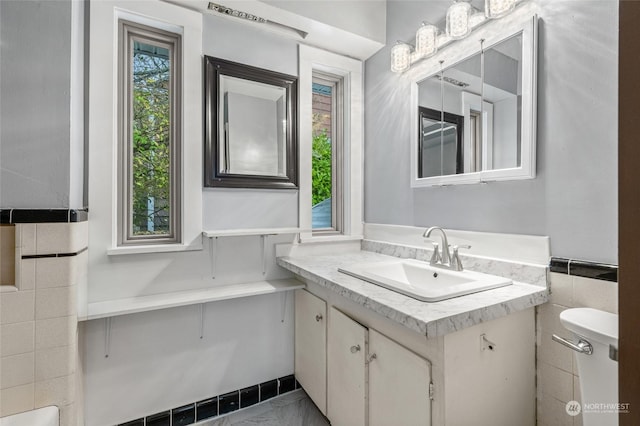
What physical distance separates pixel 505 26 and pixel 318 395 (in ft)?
6.64

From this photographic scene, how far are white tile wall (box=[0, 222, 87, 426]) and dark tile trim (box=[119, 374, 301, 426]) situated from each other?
1.61ft

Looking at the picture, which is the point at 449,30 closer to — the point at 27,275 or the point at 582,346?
the point at 582,346

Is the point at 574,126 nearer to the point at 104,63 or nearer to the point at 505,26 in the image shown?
the point at 505,26

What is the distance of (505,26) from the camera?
129 cm

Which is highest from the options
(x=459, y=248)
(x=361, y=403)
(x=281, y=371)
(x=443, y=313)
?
(x=459, y=248)

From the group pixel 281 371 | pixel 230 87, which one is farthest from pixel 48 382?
pixel 230 87

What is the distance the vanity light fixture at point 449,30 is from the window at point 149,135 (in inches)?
50.3

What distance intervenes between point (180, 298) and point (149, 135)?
2.94ft

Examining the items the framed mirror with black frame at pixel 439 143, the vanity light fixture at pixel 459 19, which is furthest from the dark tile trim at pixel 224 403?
the vanity light fixture at pixel 459 19

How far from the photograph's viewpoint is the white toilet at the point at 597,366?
0.84 meters

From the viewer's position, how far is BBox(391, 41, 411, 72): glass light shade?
1755 mm

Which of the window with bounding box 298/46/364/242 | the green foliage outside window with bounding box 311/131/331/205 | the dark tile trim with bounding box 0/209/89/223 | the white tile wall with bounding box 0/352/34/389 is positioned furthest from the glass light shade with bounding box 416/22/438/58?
the white tile wall with bounding box 0/352/34/389

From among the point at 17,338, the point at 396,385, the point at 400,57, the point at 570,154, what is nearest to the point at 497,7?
the point at 400,57

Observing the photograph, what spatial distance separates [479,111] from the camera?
4.60 feet
